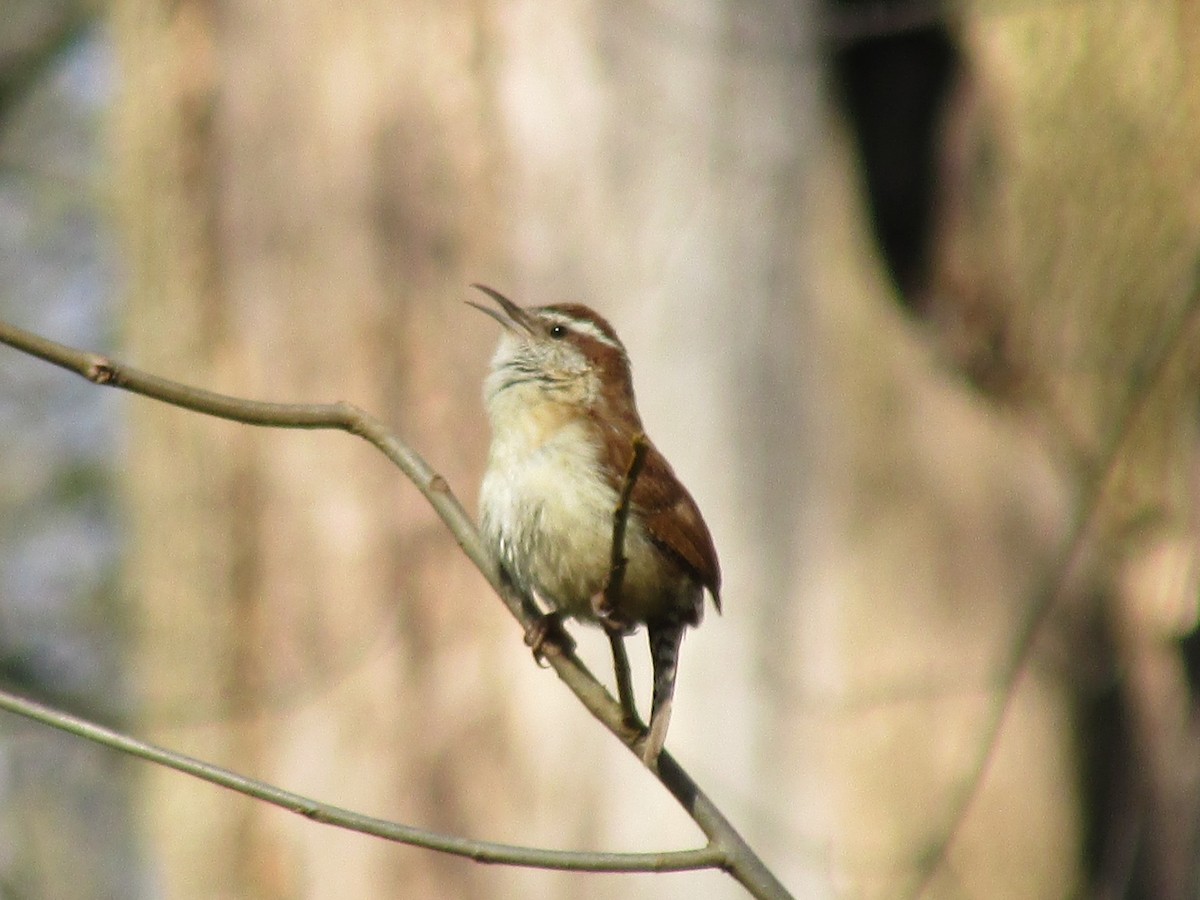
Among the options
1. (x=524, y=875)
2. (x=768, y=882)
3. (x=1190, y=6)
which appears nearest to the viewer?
(x=768, y=882)

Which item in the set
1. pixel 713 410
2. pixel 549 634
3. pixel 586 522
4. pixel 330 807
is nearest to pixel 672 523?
pixel 586 522

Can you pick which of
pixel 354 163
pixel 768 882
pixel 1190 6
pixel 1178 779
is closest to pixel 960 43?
pixel 1190 6

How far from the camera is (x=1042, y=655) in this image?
5738mm

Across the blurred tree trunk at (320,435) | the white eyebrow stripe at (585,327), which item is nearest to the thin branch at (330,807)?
the white eyebrow stripe at (585,327)

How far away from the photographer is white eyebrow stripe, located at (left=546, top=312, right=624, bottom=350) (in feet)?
12.8

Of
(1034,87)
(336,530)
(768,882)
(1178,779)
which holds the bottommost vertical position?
(768,882)

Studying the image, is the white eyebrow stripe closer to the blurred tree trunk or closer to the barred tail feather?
the barred tail feather

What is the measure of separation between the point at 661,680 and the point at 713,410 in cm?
178

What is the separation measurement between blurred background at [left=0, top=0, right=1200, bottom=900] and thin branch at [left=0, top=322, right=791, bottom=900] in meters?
2.32

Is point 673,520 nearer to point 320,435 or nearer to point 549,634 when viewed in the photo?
point 549,634

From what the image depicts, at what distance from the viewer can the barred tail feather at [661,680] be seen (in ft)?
7.88

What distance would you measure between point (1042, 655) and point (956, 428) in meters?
0.93

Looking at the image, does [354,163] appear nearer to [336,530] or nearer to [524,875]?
[336,530]

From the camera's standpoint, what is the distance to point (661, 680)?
312 centimetres
